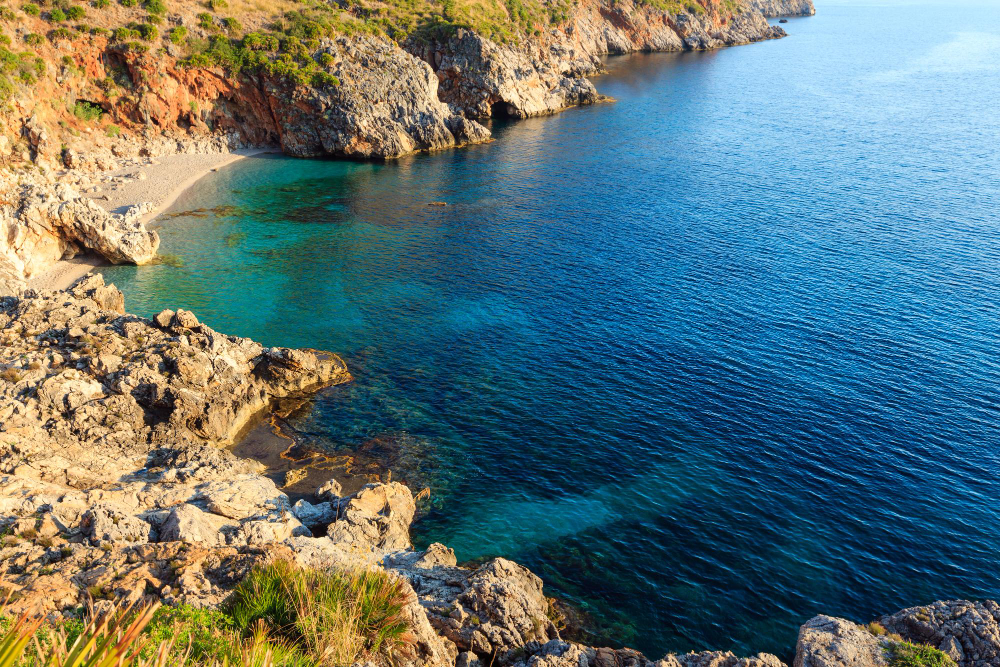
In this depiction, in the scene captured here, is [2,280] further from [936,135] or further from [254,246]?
[936,135]

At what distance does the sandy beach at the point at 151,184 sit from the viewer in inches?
2694

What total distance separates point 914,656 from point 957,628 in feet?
11.9

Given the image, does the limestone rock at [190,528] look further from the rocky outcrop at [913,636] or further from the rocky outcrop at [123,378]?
the rocky outcrop at [913,636]

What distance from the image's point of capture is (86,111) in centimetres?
9394

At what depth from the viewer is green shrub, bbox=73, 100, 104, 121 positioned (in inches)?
3660

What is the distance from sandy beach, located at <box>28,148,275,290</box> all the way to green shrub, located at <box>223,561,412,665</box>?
5571 cm

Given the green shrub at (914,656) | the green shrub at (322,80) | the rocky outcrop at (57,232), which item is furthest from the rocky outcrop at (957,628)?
the green shrub at (322,80)

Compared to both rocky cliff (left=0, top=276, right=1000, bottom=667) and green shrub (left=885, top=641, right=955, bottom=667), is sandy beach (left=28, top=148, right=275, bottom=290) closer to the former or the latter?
rocky cliff (left=0, top=276, right=1000, bottom=667)

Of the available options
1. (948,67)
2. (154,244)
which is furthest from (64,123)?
(948,67)

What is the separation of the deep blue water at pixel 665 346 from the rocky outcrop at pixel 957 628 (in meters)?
3.31

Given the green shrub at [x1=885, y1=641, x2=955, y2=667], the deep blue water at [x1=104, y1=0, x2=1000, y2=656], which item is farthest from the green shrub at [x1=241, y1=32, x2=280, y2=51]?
the green shrub at [x1=885, y1=641, x2=955, y2=667]

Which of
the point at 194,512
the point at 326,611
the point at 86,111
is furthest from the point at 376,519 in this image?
the point at 86,111

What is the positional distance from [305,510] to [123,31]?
290 ft

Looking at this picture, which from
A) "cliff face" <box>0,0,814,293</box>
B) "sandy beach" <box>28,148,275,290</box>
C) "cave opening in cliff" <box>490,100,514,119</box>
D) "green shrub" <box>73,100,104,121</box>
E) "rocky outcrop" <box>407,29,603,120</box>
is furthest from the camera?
"cave opening in cliff" <box>490,100,514,119</box>
